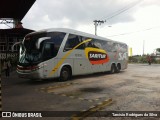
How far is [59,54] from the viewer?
16.3 metres

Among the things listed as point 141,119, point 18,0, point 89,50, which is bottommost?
point 141,119

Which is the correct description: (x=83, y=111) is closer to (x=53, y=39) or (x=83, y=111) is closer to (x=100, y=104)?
(x=100, y=104)

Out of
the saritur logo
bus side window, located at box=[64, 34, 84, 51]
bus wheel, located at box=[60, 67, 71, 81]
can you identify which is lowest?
bus wheel, located at box=[60, 67, 71, 81]

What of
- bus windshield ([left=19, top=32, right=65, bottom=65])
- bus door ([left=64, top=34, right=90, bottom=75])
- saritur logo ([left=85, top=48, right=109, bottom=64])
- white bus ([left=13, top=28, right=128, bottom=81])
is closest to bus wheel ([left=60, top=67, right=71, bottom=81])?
white bus ([left=13, top=28, right=128, bottom=81])

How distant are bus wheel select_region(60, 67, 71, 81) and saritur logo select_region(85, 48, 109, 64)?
8.78 ft

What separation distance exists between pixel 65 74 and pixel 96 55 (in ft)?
14.5

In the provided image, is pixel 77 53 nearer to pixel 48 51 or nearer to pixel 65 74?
pixel 65 74

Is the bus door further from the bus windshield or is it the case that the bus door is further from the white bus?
the bus windshield

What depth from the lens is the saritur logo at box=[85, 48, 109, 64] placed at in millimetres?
19562

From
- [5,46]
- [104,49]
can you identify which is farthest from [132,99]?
[5,46]

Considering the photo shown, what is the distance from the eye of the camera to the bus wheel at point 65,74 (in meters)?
16.8

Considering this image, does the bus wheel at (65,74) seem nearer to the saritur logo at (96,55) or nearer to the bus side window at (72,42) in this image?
the bus side window at (72,42)

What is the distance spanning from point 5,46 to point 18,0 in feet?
64.7

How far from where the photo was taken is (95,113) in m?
7.89
